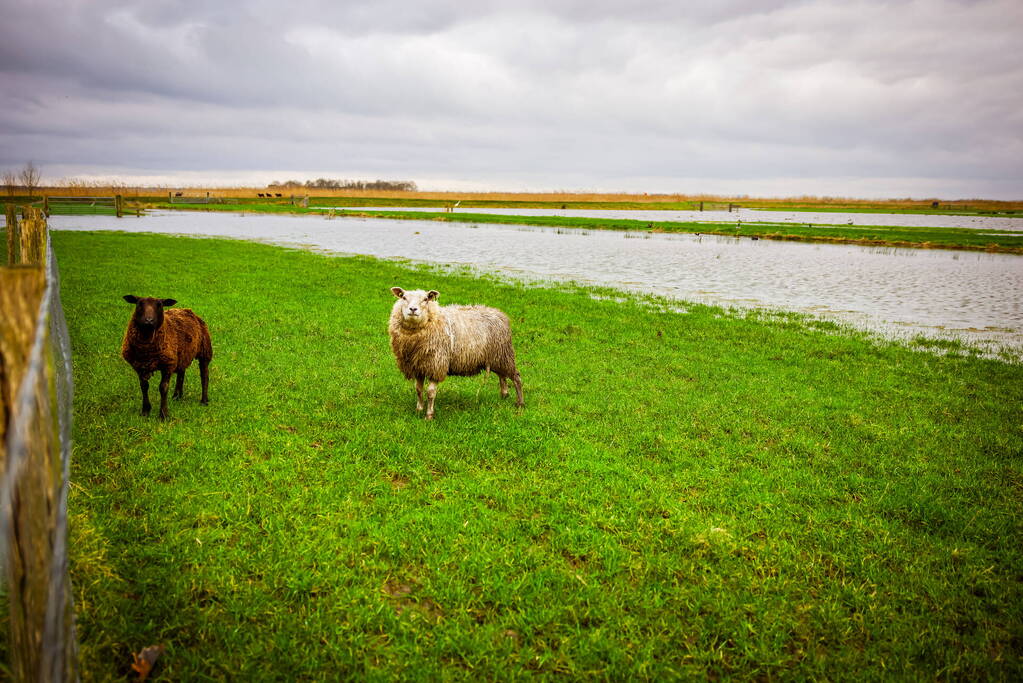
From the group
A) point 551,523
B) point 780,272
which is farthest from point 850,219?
point 551,523

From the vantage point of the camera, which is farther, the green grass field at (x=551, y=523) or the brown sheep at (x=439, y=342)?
the brown sheep at (x=439, y=342)

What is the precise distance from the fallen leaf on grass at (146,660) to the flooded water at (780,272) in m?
18.2

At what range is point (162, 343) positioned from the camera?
7727 millimetres

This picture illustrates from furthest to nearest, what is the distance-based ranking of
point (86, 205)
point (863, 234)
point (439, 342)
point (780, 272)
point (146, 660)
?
point (86, 205) → point (863, 234) → point (780, 272) → point (439, 342) → point (146, 660)

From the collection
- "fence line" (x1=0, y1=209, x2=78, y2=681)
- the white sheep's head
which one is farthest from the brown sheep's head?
"fence line" (x1=0, y1=209, x2=78, y2=681)

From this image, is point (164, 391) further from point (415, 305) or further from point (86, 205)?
point (86, 205)

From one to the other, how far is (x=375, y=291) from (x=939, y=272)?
3190 cm

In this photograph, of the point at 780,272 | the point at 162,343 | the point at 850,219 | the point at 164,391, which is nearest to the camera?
the point at 162,343

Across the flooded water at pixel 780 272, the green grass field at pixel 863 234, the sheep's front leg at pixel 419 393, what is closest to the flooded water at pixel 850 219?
the green grass field at pixel 863 234

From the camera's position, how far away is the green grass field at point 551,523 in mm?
4195

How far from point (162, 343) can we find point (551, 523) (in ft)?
19.6

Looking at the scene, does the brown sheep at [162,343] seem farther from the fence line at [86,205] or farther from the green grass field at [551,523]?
the fence line at [86,205]

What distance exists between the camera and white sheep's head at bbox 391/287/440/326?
8383mm

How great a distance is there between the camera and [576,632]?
4.36 m
